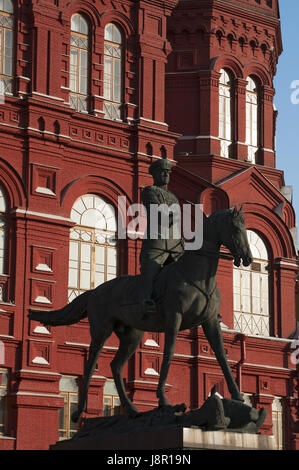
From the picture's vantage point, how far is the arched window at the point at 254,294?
32.8m

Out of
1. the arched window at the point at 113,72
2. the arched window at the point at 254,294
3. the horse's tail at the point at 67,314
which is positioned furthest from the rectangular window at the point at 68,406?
the horse's tail at the point at 67,314

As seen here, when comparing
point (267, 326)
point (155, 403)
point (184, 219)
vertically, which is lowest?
point (155, 403)

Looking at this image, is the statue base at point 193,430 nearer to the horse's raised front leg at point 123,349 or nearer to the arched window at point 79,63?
the horse's raised front leg at point 123,349

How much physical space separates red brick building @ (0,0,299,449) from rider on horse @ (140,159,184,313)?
1049 cm

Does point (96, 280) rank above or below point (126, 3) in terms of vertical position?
below

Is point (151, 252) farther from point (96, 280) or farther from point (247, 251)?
point (96, 280)

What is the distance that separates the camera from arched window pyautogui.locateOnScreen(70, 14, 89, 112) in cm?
3044

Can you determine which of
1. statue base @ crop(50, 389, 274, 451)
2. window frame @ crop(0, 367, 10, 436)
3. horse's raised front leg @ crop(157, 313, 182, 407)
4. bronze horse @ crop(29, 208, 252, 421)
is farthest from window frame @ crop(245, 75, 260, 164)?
statue base @ crop(50, 389, 274, 451)

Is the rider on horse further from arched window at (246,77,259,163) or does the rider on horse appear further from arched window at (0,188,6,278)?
arched window at (246,77,259,163)

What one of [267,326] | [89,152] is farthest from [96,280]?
[267,326]

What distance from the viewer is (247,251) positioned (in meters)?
16.4

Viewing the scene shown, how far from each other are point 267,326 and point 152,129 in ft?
24.3

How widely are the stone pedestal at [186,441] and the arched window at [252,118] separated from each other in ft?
66.9

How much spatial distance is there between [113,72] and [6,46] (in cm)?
362
